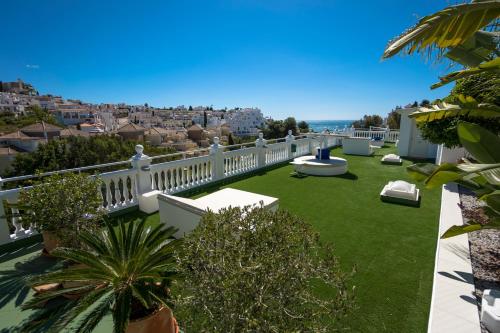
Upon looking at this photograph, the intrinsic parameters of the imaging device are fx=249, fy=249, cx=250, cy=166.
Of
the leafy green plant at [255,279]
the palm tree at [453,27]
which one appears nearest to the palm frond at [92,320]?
the leafy green plant at [255,279]

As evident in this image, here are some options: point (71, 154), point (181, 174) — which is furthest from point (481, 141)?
point (71, 154)

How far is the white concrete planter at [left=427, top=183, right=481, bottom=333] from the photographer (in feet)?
9.08

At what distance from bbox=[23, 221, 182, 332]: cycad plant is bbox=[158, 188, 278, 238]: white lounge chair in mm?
1332

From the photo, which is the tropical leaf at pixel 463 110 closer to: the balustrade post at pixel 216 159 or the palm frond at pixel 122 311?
the palm frond at pixel 122 311

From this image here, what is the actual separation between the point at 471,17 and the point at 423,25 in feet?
1.25

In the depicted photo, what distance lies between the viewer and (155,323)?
239 cm

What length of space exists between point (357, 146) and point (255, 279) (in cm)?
1485

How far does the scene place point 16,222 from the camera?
16.1 feet

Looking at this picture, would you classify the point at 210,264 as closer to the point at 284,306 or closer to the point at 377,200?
the point at 284,306

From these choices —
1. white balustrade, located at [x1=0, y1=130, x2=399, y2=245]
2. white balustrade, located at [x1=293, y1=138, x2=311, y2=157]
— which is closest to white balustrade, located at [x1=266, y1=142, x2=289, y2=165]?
white balustrade, located at [x1=0, y1=130, x2=399, y2=245]

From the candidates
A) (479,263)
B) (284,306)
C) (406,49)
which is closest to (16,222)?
(284,306)

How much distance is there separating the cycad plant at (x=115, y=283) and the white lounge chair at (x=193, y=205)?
1.33 metres

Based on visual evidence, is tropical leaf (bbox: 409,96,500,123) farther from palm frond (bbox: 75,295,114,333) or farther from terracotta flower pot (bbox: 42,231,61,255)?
terracotta flower pot (bbox: 42,231,61,255)

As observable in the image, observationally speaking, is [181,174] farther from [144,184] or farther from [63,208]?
[63,208]
